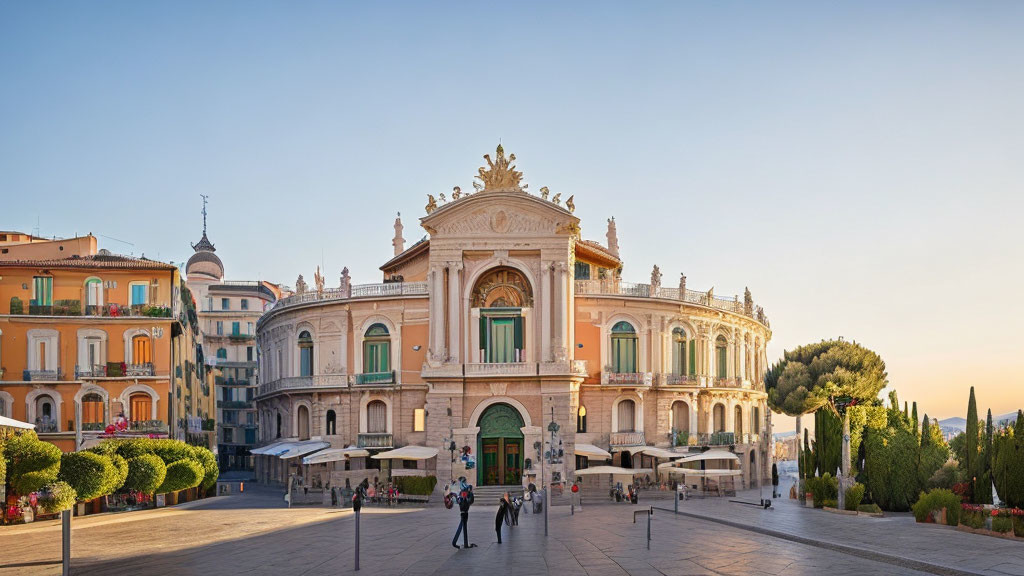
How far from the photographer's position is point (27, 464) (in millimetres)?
38469

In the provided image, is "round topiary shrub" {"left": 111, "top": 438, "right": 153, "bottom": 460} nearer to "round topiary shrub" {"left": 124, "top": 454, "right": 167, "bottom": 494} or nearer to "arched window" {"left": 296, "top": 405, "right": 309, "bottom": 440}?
"round topiary shrub" {"left": 124, "top": 454, "right": 167, "bottom": 494}

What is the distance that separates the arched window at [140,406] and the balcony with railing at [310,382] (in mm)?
9272

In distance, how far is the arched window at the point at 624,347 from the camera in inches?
2370

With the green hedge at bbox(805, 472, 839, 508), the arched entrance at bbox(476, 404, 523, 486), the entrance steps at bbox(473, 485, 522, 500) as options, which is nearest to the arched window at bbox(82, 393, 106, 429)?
the arched entrance at bbox(476, 404, 523, 486)

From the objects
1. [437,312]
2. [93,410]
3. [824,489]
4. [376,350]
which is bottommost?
[824,489]

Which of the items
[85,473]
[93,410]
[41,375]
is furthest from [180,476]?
[41,375]

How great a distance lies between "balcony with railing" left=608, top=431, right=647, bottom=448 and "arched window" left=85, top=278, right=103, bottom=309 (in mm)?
30499

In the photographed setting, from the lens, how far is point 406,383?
5856cm

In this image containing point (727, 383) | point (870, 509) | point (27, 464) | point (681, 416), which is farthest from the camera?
point (727, 383)

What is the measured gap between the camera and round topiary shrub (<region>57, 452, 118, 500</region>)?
40656 mm

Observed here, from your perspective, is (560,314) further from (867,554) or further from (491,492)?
(867,554)

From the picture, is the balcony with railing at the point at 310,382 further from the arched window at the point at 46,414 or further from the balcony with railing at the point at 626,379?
the balcony with railing at the point at 626,379

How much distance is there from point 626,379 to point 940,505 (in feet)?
78.0

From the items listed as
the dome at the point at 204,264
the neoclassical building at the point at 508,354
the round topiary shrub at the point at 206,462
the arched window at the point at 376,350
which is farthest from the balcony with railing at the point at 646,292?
the dome at the point at 204,264
